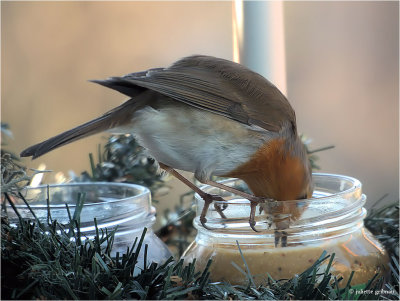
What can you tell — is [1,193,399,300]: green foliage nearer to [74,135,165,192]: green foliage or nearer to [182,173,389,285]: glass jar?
[182,173,389,285]: glass jar

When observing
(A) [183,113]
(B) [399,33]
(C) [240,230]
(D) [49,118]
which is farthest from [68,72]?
(C) [240,230]

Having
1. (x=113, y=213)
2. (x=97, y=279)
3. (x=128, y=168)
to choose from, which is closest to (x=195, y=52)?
(x=128, y=168)

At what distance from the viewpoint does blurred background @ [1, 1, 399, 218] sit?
2.30m

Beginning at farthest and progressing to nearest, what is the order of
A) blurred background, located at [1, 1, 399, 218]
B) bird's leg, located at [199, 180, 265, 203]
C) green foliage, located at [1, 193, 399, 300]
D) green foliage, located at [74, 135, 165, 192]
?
blurred background, located at [1, 1, 399, 218] → green foliage, located at [74, 135, 165, 192] → bird's leg, located at [199, 180, 265, 203] → green foliage, located at [1, 193, 399, 300]

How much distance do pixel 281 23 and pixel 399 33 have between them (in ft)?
4.62

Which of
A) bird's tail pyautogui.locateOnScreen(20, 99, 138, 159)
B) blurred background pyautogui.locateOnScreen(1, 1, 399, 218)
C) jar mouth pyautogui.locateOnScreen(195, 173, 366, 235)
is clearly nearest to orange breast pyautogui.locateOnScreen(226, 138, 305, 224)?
jar mouth pyautogui.locateOnScreen(195, 173, 366, 235)

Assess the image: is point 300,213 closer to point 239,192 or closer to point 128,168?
point 239,192

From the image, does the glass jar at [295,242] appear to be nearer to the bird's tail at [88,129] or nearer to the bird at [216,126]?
the bird at [216,126]

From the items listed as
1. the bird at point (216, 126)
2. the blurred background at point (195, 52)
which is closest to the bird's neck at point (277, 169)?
the bird at point (216, 126)

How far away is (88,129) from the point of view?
37.2 inches

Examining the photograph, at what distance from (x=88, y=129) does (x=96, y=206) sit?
0.13 m

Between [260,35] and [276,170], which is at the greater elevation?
[260,35]

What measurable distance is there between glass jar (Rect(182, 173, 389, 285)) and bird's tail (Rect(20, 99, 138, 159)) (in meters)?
0.19

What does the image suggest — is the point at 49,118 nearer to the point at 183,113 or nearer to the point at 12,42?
the point at 12,42
